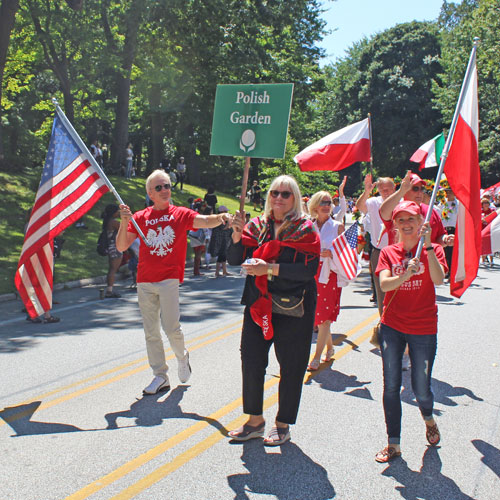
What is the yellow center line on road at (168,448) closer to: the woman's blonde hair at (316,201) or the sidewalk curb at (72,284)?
the woman's blonde hair at (316,201)

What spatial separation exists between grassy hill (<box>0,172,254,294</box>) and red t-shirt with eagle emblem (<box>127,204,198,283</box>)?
6812 millimetres

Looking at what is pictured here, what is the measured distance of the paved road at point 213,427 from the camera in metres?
4.07

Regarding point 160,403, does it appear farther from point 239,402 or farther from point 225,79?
point 225,79

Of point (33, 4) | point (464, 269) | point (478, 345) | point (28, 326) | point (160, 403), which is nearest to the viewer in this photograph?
point (464, 269)

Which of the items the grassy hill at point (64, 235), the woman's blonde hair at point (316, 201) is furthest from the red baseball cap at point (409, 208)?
the grassy hill at point (64, 235)

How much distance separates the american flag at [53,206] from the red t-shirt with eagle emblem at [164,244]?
0.78 metres

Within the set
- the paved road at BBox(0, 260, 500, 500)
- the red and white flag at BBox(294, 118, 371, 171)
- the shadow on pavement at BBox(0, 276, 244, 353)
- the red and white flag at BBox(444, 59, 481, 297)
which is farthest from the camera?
the red and white flag at BBox(294, 118, 371, 171)

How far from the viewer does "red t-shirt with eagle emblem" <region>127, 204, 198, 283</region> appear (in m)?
5.78

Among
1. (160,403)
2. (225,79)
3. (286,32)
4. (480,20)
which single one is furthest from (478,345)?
(480,20)

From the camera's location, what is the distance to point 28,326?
9.27 meters

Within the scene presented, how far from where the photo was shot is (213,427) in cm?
510

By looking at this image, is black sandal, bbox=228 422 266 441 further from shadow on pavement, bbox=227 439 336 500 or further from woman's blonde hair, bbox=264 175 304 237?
woman's blonde hair, bbox=264 175 304 237

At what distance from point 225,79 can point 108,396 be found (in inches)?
939

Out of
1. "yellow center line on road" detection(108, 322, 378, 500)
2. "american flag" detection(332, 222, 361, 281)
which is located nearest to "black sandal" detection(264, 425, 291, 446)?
"yellow center line on road" detection(108, 322, 378, 500)
